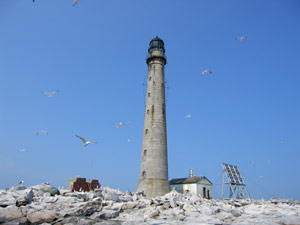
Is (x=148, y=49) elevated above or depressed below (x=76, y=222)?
above

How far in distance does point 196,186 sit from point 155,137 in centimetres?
1106

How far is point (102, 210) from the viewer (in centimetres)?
1811

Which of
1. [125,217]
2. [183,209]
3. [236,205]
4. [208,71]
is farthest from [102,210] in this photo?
[208,71]

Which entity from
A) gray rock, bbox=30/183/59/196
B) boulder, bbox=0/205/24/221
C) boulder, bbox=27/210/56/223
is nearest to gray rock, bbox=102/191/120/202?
gray rock, bbox=30/183/59/196

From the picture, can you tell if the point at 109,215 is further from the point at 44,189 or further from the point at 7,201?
the point at 44,189

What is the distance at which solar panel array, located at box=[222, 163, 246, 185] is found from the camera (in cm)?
3551

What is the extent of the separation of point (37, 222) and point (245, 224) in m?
12.5

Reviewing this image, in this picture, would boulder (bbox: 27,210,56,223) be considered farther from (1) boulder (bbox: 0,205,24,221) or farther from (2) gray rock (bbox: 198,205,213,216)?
(2) gray rock (bbox: 198,205,213,216)

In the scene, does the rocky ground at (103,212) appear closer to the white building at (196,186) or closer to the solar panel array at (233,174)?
the white building at (196,186)

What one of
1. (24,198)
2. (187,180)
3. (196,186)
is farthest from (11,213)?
(187,180)

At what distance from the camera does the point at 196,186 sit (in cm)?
3522

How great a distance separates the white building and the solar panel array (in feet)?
12.1

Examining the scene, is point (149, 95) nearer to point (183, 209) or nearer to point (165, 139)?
point (165, 139)

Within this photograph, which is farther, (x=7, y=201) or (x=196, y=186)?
(x=196, y=186)
